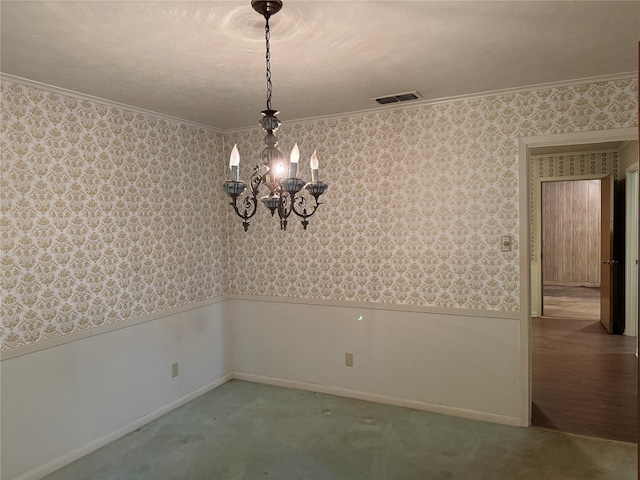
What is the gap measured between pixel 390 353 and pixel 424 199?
4.44 ft

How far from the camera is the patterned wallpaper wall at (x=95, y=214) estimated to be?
2.81 meters

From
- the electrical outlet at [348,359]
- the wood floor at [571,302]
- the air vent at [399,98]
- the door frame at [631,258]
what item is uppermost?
the air vent at [399,98]

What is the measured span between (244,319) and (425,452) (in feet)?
7.23

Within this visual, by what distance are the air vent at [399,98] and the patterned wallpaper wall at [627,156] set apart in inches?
138

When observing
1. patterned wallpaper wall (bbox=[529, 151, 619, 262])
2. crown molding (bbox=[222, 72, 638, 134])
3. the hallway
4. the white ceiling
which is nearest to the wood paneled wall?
patterned wallpaper wall (bbox=[529, 151, 619, 262])

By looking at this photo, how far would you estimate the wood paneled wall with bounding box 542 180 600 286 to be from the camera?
9672mm

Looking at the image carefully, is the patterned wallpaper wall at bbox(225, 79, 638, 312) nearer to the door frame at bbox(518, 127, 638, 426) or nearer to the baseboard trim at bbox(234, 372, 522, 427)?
the door frame at bbox(518, 127, 638, 426)

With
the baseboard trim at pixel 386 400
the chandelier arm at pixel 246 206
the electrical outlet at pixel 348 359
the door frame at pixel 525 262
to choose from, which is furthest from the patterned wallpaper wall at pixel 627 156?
the chandelier arm at pixel 246 206

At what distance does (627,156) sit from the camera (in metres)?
5.95

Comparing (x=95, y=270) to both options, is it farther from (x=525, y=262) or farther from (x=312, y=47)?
(x=525, y=262)

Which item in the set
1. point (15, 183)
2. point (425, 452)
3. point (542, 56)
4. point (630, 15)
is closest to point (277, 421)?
point (425, 452)

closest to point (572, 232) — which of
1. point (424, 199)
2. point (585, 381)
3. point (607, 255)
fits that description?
point (607, 255)

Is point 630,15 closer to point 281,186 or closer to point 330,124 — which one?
point 281,186

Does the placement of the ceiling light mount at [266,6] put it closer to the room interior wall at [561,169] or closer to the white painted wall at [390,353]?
the white painted wall at [390,353]
